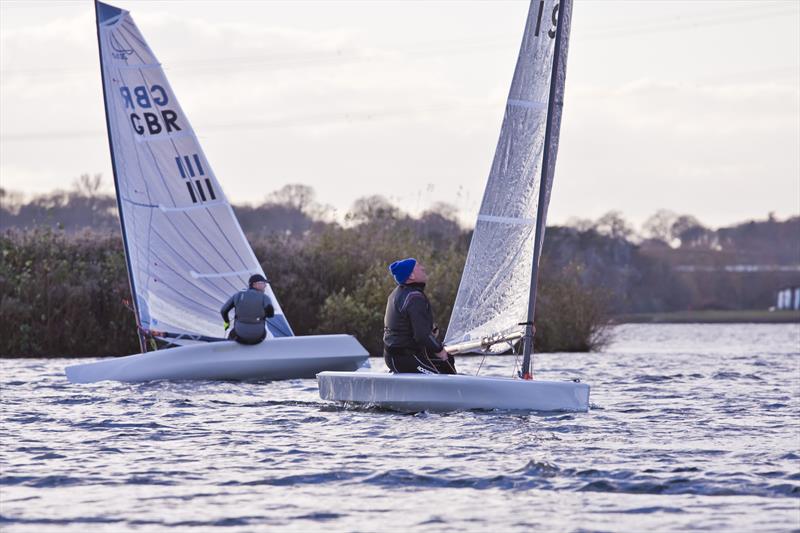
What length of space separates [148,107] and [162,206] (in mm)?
1319

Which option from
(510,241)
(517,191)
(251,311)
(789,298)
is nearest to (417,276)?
(510,241)

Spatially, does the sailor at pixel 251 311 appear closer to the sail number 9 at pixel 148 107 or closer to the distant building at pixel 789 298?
the sail number 9 at pixel 148 107

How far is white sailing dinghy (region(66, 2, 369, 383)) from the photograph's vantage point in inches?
722

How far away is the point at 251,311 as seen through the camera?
16.2 metres

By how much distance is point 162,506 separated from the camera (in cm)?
759

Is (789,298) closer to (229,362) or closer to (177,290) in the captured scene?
(177,290)

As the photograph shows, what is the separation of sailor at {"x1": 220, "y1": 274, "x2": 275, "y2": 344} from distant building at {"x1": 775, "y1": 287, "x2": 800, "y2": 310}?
194 feet

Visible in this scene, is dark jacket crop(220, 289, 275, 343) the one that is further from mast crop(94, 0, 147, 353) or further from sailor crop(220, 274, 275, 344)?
mast crop(94, 0, 147, 353)

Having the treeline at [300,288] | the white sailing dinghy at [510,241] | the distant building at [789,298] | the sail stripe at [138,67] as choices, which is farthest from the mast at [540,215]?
the distant building at [789,298]

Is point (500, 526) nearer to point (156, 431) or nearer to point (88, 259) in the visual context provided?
point (156, 431)

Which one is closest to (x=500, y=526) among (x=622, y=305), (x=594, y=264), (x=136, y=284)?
(x=136, y=284)

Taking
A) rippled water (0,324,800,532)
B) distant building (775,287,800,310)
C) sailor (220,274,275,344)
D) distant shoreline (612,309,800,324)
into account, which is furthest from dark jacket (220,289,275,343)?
distant building (775,287,800,310)

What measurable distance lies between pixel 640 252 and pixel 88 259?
39427mm

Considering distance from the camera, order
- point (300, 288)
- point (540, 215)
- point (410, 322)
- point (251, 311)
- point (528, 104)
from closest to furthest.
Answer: point (540, 215) → point (410, 322) → point (528, 104) → point (251, 311) → point (300, 288)
